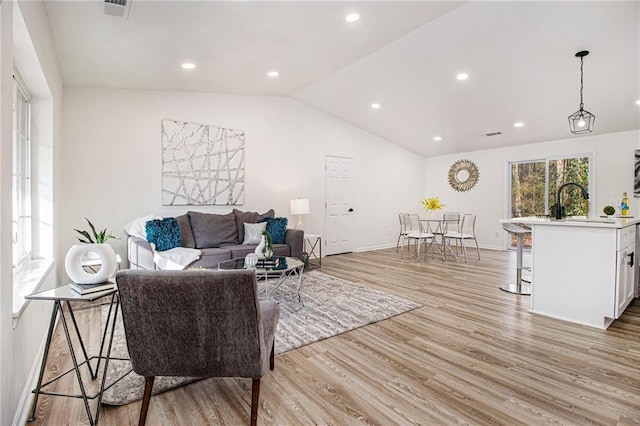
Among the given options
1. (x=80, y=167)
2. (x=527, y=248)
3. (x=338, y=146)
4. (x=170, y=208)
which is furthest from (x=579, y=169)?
(x=80, y=167)

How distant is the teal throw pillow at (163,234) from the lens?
13.1 feet

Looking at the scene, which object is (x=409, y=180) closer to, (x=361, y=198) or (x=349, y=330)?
(x=361, y=198)

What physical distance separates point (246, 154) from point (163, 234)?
6.54 feet

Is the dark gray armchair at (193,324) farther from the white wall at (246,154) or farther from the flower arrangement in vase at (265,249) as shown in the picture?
the white wall at (246,154)

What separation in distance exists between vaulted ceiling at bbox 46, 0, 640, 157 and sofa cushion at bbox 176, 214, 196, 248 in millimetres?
1819

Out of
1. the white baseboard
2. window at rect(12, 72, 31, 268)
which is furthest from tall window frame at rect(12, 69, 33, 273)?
the white baseboard

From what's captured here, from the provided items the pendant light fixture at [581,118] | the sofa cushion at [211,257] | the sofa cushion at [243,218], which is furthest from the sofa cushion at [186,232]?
the pendant light fixture at [581,118]

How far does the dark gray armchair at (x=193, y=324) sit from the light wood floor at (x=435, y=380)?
11.6 inches

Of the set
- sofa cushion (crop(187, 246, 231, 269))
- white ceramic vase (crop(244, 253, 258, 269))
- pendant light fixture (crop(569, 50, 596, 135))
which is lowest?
sofa cushion (crop(187, 246, 231, 269))

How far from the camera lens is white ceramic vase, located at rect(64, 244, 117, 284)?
1.68 meters

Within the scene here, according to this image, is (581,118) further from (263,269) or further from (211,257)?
(211,257)

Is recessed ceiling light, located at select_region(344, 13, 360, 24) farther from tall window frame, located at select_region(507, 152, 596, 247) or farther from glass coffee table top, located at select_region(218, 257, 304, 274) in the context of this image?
tall window frame, located at select_region(507, 152, 596, 247)

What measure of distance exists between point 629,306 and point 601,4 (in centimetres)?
295

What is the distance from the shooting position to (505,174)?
710cm
